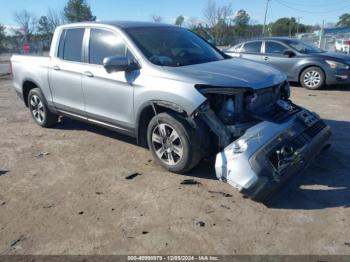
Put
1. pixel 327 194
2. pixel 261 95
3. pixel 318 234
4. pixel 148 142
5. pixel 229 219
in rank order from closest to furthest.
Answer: pixel 318 234 → pixel 229 219 → pixel 327 194 → pixel 261 95 → pixel 148 142

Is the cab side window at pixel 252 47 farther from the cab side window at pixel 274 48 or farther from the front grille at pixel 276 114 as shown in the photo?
the front grille at pixel 276 114

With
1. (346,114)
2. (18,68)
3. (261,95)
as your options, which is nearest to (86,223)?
(261,95)

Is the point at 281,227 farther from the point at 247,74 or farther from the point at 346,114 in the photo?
the point at 346,114

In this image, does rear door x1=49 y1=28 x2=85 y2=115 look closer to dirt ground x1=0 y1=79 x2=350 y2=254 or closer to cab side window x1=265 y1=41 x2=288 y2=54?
dirt ground x1=0 y1=79 x2=350 y2=254

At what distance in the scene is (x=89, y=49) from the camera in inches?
207

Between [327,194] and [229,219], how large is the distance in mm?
1245

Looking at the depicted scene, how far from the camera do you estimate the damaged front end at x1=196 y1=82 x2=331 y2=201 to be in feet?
11.6

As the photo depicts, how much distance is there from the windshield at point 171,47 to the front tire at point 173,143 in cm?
Result: 79

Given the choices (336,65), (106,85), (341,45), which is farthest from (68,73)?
(341,45)

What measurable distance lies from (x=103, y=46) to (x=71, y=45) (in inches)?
34.0

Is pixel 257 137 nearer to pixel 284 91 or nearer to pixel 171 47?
pixel 284 91

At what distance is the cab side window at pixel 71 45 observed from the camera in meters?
5.47

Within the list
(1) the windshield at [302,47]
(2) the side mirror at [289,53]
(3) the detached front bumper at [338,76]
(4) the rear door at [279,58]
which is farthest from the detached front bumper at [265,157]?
(1) the windshield at [302,47]

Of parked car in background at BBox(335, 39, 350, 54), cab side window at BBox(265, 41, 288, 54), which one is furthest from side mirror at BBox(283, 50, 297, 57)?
parked car in background at BBox(335, 39, 350, 54)
